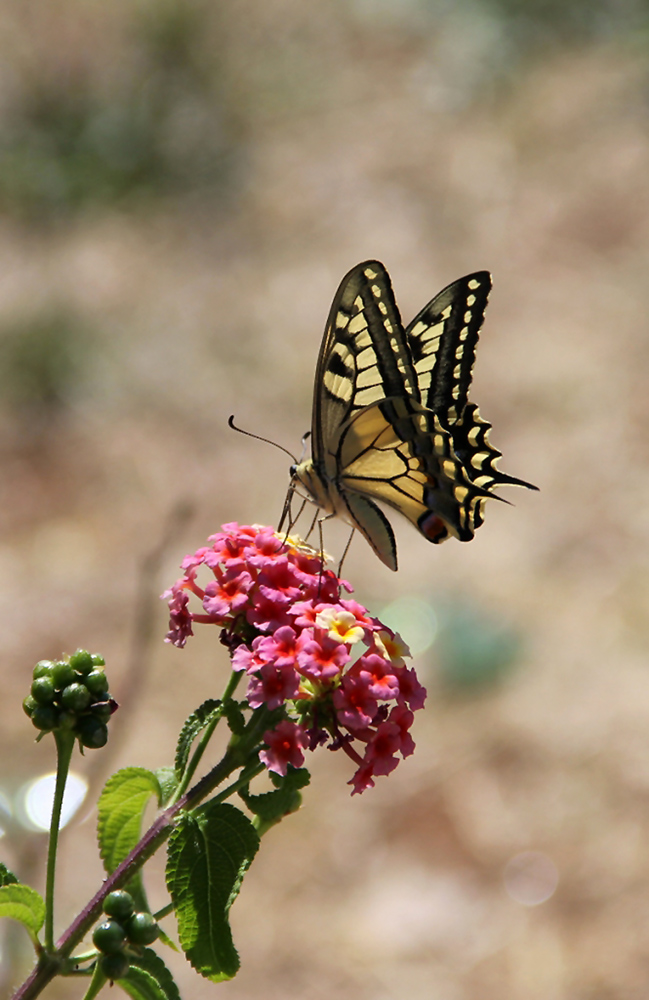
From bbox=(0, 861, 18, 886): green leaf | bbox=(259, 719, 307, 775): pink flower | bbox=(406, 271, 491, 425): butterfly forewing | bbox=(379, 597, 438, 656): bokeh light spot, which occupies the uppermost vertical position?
bbox=(379, 597, 438, 656): bokeh light spot

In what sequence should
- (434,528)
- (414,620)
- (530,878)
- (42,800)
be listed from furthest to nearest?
(414,620) < (530,878) < (42,800) < (434,528)

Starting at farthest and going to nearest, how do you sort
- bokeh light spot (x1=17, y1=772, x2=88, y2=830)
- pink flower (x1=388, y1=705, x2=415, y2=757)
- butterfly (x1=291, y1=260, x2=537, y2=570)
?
bokeh light spot (x1=17, y1=772, x2=88, y2=830), butterfly (x1=291, y1=260, x2=537, y2=570), pink flower (x1=388, y1=705, x2=415, y2=757)

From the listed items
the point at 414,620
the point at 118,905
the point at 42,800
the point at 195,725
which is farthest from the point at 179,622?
the point at 414,620

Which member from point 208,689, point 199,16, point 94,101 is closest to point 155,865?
point 208,689

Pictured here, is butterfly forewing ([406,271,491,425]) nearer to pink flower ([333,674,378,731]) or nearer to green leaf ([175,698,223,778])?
pink flower ([333,674,378,731])

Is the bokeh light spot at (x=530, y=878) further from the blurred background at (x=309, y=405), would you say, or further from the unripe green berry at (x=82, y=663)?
the unripe green berry at (x=82, y=663)

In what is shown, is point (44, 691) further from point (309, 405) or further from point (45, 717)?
point (309, 405)

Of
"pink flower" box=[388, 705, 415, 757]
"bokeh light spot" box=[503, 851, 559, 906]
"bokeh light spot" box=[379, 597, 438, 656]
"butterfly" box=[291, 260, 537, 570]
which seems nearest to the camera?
"pink flower" box=[388, 705, 415, 757]

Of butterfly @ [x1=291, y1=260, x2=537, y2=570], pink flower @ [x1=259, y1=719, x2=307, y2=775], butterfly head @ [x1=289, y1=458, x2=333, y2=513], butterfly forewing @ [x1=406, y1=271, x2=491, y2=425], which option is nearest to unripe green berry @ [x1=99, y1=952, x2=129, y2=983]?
pink flower @ [x1=259, y1=719, x2=307, y2=775]
